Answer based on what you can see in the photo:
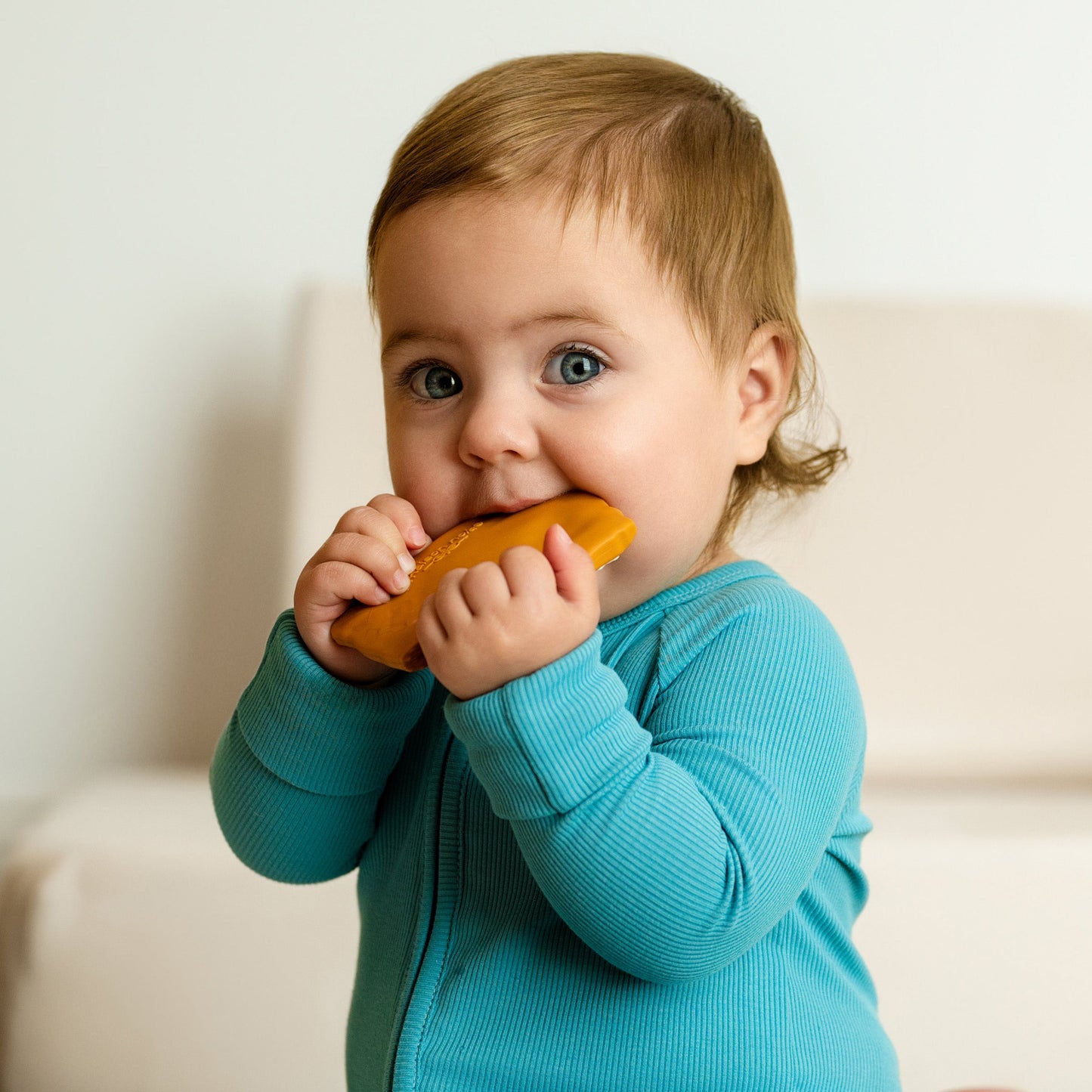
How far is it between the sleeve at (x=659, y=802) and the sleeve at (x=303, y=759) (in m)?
0.14

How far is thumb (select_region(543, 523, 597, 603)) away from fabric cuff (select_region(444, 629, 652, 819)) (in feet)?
0.09

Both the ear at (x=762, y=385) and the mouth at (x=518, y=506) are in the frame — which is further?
the ear at (x=762, y=385)

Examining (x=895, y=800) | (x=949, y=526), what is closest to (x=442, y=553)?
(x=895, y=800)

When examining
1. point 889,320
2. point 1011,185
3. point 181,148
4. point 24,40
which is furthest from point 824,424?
point 24,40

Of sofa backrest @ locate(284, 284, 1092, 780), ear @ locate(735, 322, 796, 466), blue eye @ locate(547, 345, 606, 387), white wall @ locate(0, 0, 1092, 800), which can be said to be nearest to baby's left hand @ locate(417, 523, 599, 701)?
blue eye @ locate(547, 345, 606, 387)

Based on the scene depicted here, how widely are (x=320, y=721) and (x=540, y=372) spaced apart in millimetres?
236

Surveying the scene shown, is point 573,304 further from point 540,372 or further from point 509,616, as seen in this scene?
point 509,616

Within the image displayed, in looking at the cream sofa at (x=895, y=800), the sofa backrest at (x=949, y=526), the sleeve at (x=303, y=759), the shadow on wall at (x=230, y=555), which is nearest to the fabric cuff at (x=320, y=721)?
the sleeve at (x=303, y=759)

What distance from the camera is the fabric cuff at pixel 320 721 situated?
2.42ft

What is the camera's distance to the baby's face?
2.24 ft

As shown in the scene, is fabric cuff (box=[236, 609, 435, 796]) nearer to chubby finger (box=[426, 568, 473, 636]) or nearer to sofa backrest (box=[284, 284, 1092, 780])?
chubby finger (box=[426, 568, 473, 636])

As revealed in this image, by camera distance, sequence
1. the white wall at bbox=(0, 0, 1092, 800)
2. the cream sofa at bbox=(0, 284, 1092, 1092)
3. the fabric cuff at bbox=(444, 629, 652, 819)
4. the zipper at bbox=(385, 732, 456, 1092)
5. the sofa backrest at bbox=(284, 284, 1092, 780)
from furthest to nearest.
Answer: the white wall at bbox=(0, 0, 1092, 800) → the sofa backrest at bbox=(284, 284, 1092, 780) → the cream sofa at bbox=(0, 284, 1092, 1092) → the zipper at bbox=(385, 732, 456, 1092) → the fabric cuff at bbox=(444, 629, 652, 819)

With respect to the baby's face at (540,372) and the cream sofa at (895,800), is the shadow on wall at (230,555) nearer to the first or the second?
the cream sofa at (895,800)

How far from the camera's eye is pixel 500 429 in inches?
26.6
